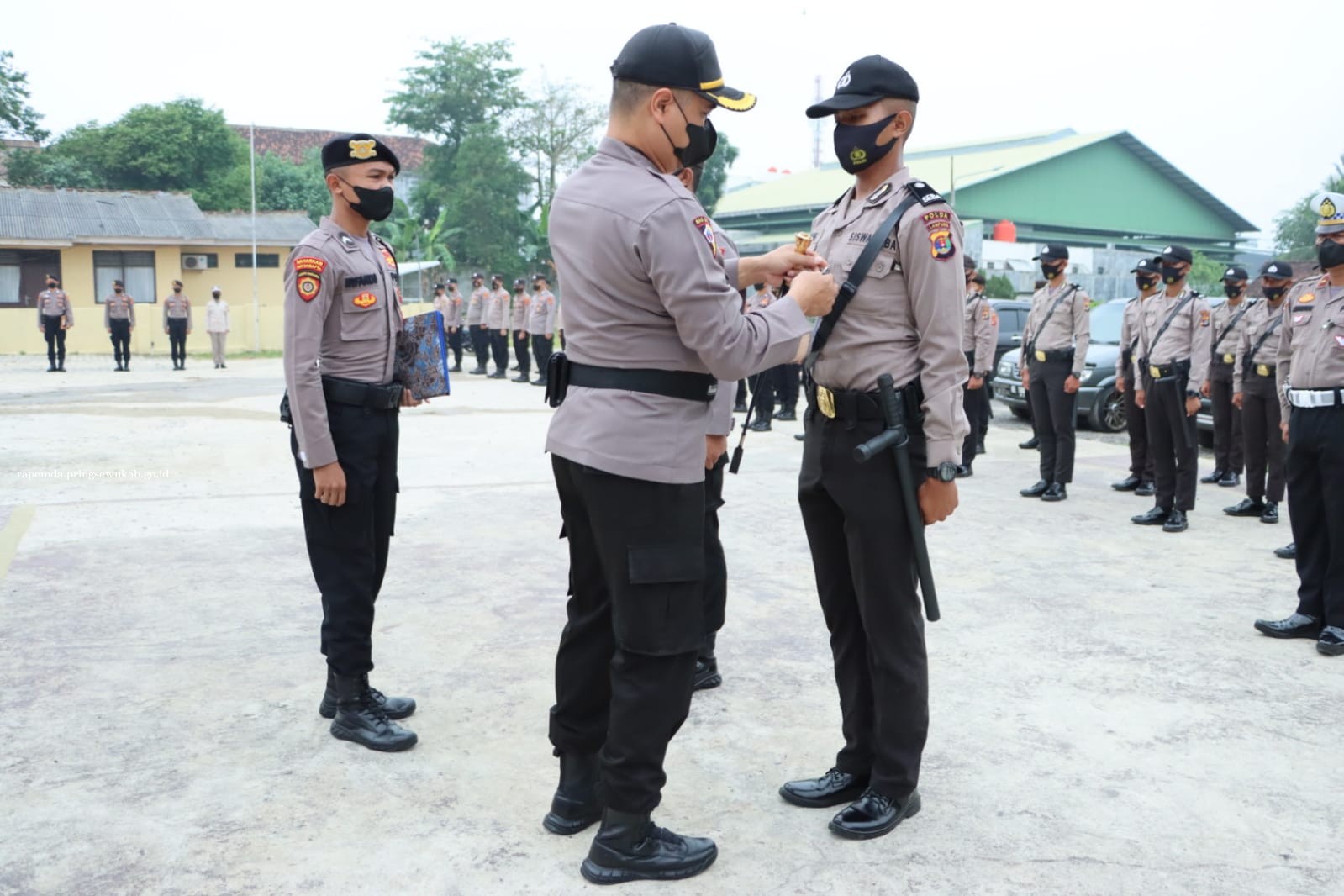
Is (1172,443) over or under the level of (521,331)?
under

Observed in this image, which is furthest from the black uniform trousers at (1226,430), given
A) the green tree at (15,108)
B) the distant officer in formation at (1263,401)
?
the green tree at (15,108)

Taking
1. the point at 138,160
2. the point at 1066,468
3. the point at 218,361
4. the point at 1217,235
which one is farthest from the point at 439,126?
the point at 1066,468

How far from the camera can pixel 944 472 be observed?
9.82ft

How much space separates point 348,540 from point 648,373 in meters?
1.57

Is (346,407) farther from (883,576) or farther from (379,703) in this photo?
(883,576)

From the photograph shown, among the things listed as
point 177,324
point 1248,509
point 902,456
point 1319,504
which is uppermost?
point 177,324

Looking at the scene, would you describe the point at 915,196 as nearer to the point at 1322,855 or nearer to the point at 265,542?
the point at 1322,855

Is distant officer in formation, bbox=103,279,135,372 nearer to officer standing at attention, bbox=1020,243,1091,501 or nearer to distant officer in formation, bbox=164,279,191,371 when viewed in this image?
distant officer in formation, bbox=164,279,191,371

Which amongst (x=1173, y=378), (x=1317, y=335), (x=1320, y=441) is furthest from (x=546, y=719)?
(x=1173, y=378)

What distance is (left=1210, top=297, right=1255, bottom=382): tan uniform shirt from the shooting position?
8791 mm

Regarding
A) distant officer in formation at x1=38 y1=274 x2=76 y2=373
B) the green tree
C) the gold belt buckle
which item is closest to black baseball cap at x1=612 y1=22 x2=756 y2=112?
the gold belt buckle

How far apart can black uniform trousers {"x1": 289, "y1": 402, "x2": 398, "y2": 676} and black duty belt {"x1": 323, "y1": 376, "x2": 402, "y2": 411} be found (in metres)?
0.02

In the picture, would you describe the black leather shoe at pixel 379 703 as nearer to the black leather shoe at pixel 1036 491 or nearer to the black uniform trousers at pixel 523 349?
the black leather shoe at pixel 1036 491

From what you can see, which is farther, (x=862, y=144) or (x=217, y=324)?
(x=217, y=324)
